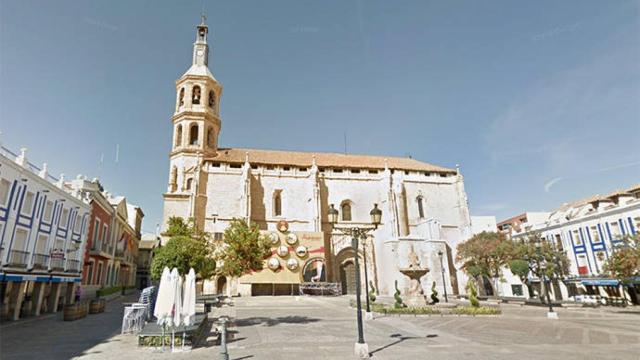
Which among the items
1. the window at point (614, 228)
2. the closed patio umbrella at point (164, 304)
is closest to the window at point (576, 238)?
the window at point (614, 228)

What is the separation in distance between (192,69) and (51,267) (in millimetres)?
31421

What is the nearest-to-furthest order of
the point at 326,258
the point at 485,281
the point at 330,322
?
1. the point at 330,322
2. the point at 326,258
3. the point at 485,281

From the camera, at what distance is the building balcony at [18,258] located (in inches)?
592

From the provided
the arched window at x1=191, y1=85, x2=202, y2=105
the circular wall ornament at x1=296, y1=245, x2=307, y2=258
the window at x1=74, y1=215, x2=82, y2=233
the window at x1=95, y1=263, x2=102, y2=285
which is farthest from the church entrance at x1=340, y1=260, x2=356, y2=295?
the arched window at x1=191, y1=85, x2=202, y2=105

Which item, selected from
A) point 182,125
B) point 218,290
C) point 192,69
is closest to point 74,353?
point 218,290

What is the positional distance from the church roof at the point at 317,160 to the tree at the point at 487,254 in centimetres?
1514

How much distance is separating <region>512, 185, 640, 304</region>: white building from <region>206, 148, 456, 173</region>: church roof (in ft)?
51.7

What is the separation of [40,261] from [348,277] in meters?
26.5

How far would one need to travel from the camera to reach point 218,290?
32938mm

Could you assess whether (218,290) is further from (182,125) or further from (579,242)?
(579,242)

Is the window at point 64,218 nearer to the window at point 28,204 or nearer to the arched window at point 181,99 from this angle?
the window at point 28,204

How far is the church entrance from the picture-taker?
3566 centimetres

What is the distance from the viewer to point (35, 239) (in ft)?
55.3

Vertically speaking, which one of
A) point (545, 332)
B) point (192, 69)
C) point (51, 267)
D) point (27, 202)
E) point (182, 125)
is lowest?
point (545, 332)
